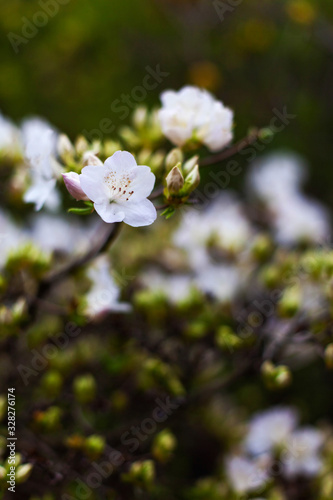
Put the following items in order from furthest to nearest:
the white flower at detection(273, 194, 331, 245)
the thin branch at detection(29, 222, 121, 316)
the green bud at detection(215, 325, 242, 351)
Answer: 1. the white flower at detection(273, 194, 331, 245)
2. the green bud at detection(215, 325, 242, 351)
3. the thin branch at detection(29, 222, 121, 316)

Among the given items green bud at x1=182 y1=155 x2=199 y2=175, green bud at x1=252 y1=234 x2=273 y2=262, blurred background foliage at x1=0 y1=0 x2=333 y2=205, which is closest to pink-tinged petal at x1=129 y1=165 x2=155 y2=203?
green bud at x1=182 y1=155 x2=199 y2=175

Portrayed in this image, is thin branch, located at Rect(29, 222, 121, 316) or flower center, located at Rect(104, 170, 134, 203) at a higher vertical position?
flower center, located at Rect(104, 170, 134, 203)

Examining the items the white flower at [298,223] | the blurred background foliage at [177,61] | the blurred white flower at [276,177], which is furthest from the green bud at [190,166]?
the blurred background foliage at [177,61]

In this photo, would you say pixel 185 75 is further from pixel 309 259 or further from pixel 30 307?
pixel 30 307

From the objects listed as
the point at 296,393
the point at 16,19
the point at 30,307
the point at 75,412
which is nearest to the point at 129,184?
the point at 30,307

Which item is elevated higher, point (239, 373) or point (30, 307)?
point (30, 307)

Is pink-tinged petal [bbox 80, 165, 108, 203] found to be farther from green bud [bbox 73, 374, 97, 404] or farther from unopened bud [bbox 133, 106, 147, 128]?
green bud [bbox 73, 374, 97, 404]
